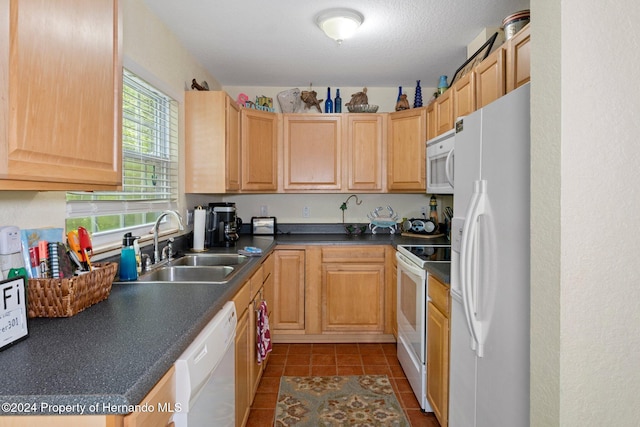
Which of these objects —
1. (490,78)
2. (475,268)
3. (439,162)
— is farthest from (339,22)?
(475,268)

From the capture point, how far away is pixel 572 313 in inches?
35.6

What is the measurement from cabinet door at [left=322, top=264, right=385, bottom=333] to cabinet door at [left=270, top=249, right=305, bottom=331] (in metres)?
0.20

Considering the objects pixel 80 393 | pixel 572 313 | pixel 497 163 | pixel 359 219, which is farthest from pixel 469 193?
pixel 359 219

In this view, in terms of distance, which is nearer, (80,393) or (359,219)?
(80,393)

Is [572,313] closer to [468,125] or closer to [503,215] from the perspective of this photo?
[503,215]

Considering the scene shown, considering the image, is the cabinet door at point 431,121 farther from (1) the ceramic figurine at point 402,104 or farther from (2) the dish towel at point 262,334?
(2) the dish towel at point 262,334

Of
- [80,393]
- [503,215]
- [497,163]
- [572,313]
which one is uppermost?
[497,163]

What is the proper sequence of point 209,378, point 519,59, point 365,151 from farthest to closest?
point 365,151 → point 519,59 → point 209,378

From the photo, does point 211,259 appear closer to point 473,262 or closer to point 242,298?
point 242,298

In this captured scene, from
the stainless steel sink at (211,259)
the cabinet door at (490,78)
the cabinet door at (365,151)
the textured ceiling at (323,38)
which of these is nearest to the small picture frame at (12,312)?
the stainless steel sink at (211,259)

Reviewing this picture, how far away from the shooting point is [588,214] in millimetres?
908

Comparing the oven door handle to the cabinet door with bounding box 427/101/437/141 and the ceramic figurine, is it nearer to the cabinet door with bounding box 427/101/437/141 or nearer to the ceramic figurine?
the cabinet door with bounding box 427/101/437/141

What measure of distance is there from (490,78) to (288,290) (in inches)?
85.9

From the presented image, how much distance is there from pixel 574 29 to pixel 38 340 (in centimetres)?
158
